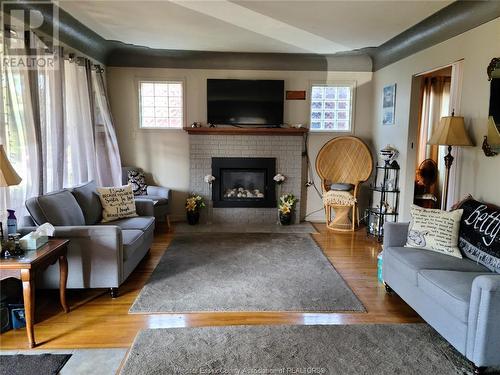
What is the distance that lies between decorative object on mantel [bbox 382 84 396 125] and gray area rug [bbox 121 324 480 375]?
129 inches

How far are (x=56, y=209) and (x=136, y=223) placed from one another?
0.88 m

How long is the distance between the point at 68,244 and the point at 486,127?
3664 mm

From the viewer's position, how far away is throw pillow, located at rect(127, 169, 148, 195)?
546cm

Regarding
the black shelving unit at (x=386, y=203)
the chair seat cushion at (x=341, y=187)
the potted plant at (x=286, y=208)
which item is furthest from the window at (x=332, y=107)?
the potted plant at (x=286, y=208)

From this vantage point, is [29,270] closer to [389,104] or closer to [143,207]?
[143,207]

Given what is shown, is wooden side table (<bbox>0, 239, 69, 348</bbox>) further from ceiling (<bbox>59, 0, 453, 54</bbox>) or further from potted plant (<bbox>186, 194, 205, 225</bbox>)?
potted plant (<bbox>186, 194, 205, 225</bbox>)

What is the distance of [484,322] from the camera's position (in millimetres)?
1997

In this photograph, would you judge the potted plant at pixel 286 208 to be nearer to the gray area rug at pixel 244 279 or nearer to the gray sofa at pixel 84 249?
the gray area rug at pixel 244 279

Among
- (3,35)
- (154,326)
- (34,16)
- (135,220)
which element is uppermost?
(34,16)

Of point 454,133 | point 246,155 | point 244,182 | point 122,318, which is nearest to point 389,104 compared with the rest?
point 454,133

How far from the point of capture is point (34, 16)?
3369 mm

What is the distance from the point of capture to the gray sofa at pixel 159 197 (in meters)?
5.17

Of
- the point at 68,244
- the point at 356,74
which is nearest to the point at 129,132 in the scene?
the point at 68,244

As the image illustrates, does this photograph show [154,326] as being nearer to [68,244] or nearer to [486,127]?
[68,244]
